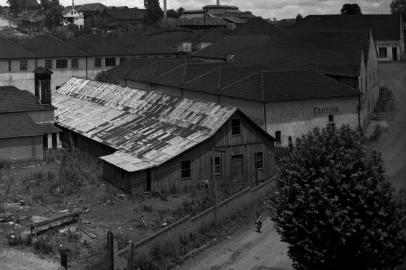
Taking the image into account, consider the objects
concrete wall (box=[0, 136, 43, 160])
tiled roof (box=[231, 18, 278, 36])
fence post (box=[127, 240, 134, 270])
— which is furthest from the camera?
tiled roof (box=[231, 18, 278, 36])

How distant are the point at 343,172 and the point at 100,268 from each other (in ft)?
30.5

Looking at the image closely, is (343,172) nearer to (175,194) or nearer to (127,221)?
(127,221)

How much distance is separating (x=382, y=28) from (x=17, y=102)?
1883 inches

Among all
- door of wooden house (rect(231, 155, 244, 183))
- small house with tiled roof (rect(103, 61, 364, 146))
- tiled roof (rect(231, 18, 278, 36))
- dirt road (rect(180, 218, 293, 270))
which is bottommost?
dirt road (rect(180, 218, 293, 270))

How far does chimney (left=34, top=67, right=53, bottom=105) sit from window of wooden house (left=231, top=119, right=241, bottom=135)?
18494 mm

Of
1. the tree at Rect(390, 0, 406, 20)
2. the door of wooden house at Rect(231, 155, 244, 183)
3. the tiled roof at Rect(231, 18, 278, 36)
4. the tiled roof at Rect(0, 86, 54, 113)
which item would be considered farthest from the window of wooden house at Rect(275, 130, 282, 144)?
the tree at Rect(390, 0, 406, 20)

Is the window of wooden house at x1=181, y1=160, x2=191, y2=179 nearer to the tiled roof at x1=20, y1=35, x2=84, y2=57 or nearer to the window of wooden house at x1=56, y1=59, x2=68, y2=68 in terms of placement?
the tiled roof at x1=20, y1=35, x2=84, y2=57

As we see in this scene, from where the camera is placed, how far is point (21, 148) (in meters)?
40.6

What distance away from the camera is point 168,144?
3406 cm

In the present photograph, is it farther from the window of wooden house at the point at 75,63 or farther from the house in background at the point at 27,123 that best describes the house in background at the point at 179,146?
the window of wooden house at the point at 75,63

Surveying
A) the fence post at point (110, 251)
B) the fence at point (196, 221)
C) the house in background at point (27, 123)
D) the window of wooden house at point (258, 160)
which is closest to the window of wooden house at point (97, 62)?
the house in background at point (27, 123)

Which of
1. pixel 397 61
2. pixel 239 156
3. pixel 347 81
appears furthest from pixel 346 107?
pixel 397 61

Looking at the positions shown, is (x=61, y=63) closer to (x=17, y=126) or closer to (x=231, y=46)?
(x=231, y=46)

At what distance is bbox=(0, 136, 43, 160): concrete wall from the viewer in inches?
1578
